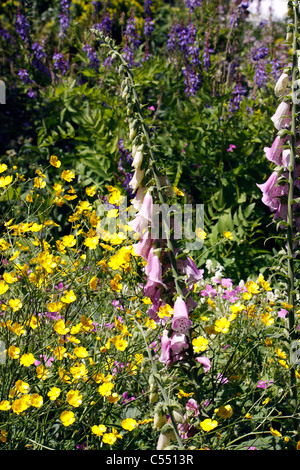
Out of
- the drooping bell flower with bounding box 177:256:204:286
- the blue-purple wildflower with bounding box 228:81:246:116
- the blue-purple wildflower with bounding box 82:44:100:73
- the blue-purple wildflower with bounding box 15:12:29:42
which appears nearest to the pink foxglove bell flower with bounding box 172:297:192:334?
the drooping bell flower with bounding box 177:256:204:286

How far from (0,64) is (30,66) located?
180 cm

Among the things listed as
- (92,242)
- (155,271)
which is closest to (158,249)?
(155,271)

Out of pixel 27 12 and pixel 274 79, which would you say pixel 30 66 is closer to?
pixel 27 12

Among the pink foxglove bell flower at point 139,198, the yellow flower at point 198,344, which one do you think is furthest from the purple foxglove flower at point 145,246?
the yellow flower at point 198,344

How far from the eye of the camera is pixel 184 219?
3.56 metres

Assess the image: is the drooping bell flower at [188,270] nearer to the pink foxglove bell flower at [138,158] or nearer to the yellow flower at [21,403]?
the pink foxglove bell flower at [138,158]

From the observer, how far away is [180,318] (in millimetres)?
1562

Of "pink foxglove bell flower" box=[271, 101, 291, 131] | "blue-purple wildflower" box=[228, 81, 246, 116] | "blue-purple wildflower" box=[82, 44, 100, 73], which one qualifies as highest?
"blue-purple wildflower" box=[82, 44, 100, 73]

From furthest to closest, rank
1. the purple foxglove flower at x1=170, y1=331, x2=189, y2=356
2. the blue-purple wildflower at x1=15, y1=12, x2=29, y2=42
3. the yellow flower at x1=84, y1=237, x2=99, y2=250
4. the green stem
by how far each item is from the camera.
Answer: the blue-purple wildflower at x1=15, y1=12, x2=29, y2=42
the yellow flower at x1=84, y1=237, x2=99, y2=250
the green stem
the purple foxglove flower at x1=170, y1=331, x2=189, y2=356

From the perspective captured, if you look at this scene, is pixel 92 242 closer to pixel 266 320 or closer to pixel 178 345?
pixel 178 345

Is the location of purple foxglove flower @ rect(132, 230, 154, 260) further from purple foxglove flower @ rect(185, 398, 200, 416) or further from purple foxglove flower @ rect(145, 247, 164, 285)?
purple foxglove flower @ rect(185, 398, 200, 416)

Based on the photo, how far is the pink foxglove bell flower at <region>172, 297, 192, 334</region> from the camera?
1.53 m

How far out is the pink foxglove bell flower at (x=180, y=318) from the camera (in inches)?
60.3
